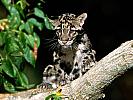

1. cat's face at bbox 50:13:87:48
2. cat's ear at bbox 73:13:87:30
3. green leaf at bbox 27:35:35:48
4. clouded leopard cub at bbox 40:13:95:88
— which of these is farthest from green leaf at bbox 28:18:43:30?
cat's ear at bbox 73:13:87:30

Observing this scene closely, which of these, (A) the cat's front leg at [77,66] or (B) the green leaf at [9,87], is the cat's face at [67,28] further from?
(B) the green leaf at [9,87]

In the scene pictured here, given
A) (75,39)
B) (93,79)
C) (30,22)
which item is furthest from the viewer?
(30,22)

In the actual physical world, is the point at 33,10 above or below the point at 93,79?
above

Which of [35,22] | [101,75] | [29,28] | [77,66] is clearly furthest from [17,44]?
[101,75]

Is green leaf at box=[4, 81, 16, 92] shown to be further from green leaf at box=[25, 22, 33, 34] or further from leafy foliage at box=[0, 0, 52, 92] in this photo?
green leaf at box=[25, 22, 33, 34]

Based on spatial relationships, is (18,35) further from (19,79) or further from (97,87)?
(97,87)

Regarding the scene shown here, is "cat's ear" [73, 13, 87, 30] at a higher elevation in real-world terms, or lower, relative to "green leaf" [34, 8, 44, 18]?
lower

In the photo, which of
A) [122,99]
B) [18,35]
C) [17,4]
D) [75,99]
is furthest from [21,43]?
[122,99]

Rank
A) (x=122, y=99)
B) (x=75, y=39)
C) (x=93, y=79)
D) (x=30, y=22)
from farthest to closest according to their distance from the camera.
→ 1. (x=122, y=99)
2. (x=30, y=22)
3. (x=75, y=39)
4. (x=93, y=79)
